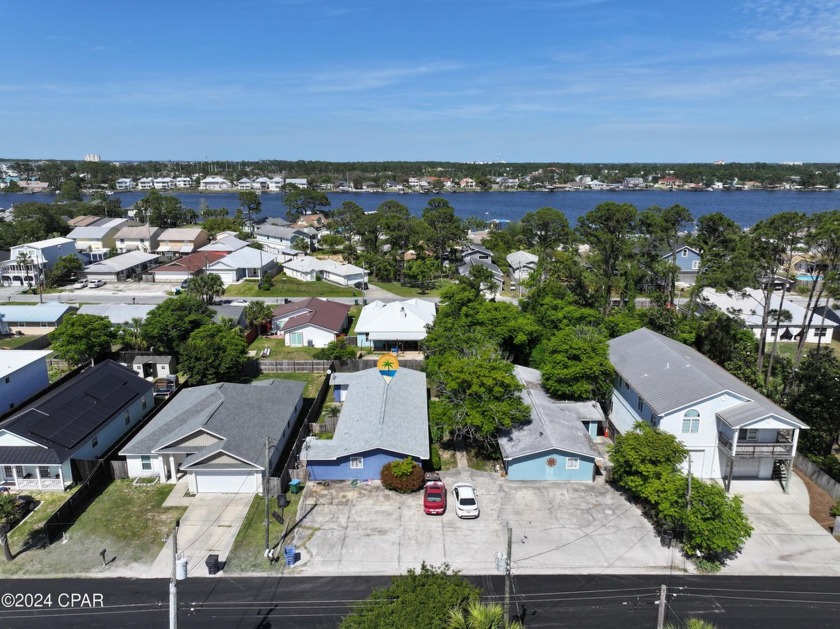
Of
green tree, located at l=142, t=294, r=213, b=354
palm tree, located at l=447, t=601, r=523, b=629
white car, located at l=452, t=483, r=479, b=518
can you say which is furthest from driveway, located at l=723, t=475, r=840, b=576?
green tree, located at l=142, t=294, r=213, b=354

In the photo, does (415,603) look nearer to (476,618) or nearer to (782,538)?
(476,618)

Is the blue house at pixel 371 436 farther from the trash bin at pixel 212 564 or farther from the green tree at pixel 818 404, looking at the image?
the green tree at pixel 818 404

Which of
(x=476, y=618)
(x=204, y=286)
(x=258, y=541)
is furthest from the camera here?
(x=204, y=286)

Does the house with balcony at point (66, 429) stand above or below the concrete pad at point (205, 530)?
above

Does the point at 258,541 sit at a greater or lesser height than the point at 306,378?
lesser

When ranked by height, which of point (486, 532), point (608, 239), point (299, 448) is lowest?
point (486, 532)

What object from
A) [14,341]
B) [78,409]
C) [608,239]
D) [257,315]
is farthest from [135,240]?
[608,239]

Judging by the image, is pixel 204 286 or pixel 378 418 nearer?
pixel 378 418

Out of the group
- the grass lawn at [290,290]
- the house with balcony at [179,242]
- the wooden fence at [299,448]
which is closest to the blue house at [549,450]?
the wooden fence at [299,448]
